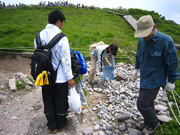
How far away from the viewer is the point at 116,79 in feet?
17.9

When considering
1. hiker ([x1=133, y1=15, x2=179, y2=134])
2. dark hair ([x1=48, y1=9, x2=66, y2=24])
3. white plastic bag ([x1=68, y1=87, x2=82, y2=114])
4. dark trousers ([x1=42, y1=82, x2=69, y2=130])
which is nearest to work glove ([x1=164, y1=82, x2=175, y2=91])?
hiker ([x1=133, y1=15, x2=179, y2=134])

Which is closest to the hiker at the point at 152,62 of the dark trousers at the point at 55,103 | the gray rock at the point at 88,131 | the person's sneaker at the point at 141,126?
the person's sneaker at the point at 141,126

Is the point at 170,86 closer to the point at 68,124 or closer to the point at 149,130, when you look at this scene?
the point at 149,130

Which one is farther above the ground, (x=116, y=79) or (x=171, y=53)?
(x=171, y=53)

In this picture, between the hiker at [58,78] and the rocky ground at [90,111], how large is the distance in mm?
376

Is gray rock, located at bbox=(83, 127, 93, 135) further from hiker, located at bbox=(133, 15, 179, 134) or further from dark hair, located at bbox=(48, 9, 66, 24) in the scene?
dark hair, located at bbox=(48, 9, 66, 24)

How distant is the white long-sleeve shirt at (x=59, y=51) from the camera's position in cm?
230

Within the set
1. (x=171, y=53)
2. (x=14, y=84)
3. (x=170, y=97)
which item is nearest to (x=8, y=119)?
(x=14, y=84)

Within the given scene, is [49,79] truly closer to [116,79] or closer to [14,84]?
[14,84]

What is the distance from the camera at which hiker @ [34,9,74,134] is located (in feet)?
7.61

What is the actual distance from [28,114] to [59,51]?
2121 mm

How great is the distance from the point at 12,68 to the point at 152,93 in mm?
5505

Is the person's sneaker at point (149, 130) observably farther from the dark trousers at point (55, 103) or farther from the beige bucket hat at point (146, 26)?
the beige bucket hat at point (146, 26)

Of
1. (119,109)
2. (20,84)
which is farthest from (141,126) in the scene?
(20,84)
